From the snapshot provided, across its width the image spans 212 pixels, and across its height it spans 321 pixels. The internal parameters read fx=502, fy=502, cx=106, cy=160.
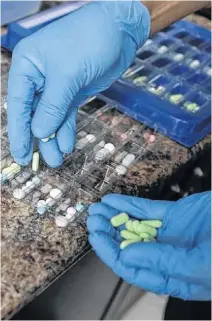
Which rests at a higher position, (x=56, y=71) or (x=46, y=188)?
(x=56, y=71)

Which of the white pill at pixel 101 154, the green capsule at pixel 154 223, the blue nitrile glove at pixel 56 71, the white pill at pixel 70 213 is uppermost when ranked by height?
the blue nitrile glove at pixel 56 71

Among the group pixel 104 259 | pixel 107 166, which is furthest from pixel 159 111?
pixel 104 259

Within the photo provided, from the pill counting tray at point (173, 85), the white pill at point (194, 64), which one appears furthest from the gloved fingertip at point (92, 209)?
the white pill at point (194, 64)

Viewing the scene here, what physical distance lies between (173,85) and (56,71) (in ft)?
1.56

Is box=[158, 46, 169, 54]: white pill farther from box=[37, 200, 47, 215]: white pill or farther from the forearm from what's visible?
box=[37, 200, 47, 215]: white pill

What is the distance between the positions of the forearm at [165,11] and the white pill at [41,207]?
1.75 feet

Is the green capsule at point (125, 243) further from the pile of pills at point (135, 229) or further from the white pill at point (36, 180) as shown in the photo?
the white pill at point (36, 180)

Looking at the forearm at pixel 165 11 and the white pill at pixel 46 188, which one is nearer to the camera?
the white pill at pixel 46 188

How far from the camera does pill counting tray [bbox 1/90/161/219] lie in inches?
41.6

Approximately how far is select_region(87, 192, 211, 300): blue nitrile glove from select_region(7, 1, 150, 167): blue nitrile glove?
0.63ft

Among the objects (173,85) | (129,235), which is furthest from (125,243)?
(173,85)

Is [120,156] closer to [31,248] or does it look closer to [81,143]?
[81,143]

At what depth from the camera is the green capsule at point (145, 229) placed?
1.01 m

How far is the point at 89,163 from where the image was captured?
116 centimetres
